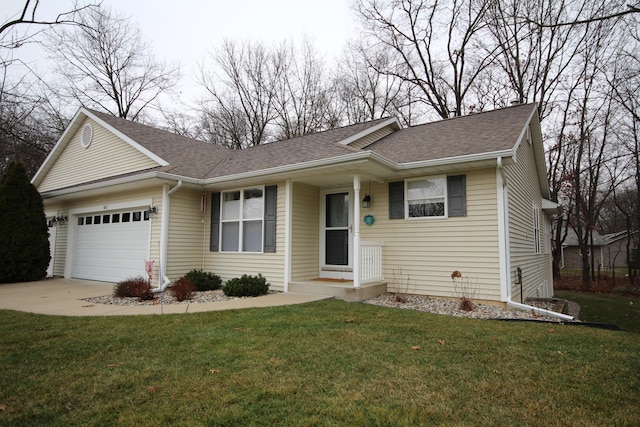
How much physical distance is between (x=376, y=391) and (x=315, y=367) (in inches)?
29.6

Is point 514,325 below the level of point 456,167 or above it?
below

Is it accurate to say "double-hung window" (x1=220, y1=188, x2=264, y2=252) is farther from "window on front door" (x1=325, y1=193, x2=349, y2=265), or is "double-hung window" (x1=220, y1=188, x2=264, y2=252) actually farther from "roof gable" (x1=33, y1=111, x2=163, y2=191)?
"roof gable" (x1=33, y1=111, x2=163, y2=191)

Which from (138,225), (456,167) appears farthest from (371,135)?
(138,225)

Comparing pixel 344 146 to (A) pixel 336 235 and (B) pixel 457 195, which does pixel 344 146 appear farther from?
(B) pixel 457 195

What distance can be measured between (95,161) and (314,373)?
457 inches

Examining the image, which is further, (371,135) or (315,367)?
(371,135)

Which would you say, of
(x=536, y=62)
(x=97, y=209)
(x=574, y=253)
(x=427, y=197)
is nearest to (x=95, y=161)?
(x=97, y=209)

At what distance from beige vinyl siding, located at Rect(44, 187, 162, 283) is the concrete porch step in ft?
12.6

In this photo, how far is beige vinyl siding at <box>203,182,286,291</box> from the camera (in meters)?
8.63

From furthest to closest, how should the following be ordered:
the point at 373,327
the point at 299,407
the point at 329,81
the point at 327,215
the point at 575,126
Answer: the point at 329,81 → the point at 575,126 → the point at 327,215 → the point at 373,327 → the point at 299,407

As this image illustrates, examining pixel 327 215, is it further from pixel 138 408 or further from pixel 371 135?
pixel 138 408

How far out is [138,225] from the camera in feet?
32.6

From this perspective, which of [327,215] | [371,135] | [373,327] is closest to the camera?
[373,327]

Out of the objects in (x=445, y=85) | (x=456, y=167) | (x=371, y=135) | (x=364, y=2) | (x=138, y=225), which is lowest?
(x=138, y=225)
